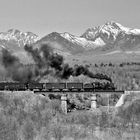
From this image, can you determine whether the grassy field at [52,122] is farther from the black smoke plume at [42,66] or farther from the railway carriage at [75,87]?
the black smoke plume at [42,66]

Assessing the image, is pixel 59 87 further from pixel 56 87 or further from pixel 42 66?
pixel 42 66

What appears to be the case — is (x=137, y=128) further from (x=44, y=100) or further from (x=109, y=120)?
(x=44, y=100)

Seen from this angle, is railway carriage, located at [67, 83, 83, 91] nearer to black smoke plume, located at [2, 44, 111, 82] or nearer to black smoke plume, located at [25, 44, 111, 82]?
black smoke plume, located at [25, 44, 111, 82]

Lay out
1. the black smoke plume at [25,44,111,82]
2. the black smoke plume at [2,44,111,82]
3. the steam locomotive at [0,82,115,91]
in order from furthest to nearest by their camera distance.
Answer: the black smoke plume at [2,44,111,82] < the black smoke plume at [25,44,111,82] < the steam locomotive at [0,82,115,91]

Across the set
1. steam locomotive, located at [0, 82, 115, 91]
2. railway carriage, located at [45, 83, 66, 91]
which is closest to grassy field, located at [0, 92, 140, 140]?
steam locomotive, located at [0, 82, 115, 91]

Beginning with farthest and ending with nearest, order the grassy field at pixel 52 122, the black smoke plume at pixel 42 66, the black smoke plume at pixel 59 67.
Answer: the black smoke plume at pixel 42 66
the black smoke plume at pixel 59 67
the grassy field at pixel 52 122

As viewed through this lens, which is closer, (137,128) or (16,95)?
(137,128)

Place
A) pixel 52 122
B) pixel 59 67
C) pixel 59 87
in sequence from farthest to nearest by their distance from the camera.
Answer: pixel 59 67 < pixel 59 87 < pixel 52 122

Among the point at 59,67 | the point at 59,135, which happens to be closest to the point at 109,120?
the point at 59,135

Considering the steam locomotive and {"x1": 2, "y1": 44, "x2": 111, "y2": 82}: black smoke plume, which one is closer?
the steam locomotive

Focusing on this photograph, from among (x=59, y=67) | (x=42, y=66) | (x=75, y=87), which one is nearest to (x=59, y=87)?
(x=75, y=87)

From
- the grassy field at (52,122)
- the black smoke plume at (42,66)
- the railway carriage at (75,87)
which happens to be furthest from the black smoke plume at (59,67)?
the grassy field at (52,122)

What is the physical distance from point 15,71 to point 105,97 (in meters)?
32.6

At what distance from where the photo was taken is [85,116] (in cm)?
8650
